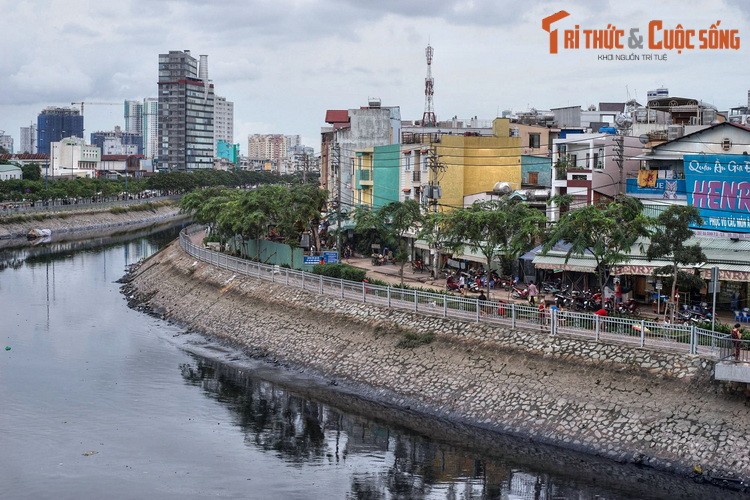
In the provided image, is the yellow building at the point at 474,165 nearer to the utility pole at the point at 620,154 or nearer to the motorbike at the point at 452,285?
the utility pole at the point at 620,154

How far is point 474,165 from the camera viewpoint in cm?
7056

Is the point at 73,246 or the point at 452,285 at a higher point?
the point at 452,285

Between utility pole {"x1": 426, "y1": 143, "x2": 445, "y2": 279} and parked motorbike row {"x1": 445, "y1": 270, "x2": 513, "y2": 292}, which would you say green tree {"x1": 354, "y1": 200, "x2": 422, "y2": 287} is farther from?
parked motorbike row {"x1": 445, "y1": 270, "x2": 513, "y2": 292}

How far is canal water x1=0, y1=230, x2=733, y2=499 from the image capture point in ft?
103

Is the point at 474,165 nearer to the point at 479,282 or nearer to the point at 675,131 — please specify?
the point at 675,131

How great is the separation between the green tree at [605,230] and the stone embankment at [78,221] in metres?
93.2

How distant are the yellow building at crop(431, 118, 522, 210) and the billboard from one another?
23.4m

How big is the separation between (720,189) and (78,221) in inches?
4283

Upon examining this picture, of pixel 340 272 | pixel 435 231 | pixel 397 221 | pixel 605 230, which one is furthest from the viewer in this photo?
pixel 397 221

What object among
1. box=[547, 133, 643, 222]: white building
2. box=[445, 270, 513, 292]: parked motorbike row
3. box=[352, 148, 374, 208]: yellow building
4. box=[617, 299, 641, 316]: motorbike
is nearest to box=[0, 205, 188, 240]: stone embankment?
box=[352, 148, 374, 208]: yellow building

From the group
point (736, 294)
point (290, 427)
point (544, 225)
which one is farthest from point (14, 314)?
point (736, 294)

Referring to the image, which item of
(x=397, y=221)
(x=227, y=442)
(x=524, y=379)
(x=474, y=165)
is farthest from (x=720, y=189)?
(x=227, y=442)

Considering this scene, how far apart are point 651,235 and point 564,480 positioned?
1342 cm

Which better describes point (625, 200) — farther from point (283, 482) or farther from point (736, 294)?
point (283, 482)
